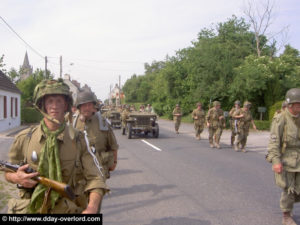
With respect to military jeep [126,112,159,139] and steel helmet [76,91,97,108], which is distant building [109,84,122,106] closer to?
military jeep [126,112,159,139]

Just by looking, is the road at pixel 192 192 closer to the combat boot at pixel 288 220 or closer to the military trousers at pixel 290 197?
the combat boot at pixel 288 220

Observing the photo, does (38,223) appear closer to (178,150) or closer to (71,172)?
(71,172)

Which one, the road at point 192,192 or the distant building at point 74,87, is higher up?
the distant building at point 74,87

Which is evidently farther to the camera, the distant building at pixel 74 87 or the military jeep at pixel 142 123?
the military jeep at pixel 142 123

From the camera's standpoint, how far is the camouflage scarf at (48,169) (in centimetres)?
226

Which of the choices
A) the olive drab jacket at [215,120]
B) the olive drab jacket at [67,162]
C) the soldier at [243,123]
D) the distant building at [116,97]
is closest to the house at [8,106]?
the olive drab jacket at [215,120]

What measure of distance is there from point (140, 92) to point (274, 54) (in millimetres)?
46065

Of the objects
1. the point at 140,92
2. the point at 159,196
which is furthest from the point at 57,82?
the point at 140,92

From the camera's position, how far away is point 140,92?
76000 mm

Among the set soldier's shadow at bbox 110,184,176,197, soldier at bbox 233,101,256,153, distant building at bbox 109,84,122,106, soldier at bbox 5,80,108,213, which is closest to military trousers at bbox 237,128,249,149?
soldier at bbox 233,101,256,153

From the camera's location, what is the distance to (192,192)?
6.23 meters

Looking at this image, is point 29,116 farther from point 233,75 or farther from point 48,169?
point 48,169

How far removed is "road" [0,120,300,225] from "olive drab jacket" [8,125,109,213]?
2443 millimetres

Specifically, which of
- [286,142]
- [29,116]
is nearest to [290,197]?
[286,142]
